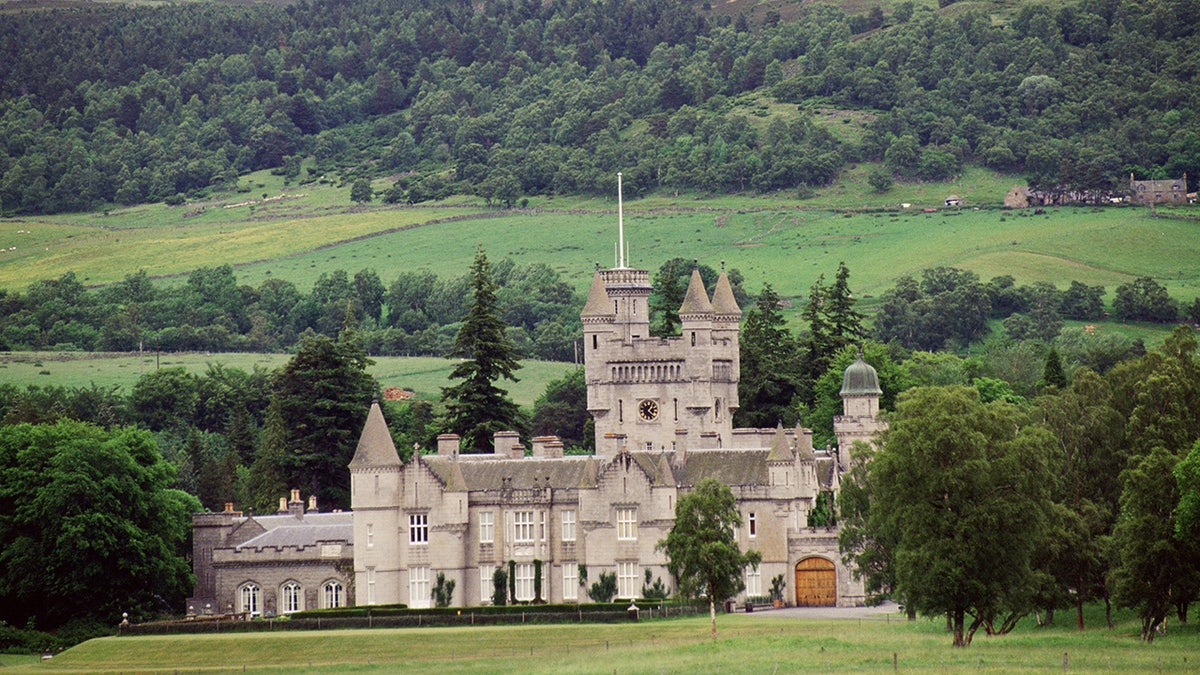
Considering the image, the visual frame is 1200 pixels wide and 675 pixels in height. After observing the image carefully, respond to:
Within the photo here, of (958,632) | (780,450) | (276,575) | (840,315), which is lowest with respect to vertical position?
(958,632)

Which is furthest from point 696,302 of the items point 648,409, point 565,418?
point 565,418

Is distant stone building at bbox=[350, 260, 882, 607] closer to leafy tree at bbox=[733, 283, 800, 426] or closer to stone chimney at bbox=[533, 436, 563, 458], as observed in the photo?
stone chimney at bbox=[533, 436, 563, 458]

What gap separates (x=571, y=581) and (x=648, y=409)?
13506 millimetres

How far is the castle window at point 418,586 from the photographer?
98.3 meters

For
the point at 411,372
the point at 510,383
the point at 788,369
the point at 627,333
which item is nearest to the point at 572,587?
the point at 627,333

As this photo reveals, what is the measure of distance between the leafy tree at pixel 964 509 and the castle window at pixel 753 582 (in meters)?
20.7

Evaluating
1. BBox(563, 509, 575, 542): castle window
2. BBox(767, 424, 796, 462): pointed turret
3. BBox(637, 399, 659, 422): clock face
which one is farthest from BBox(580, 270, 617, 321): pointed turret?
BBox(767, 424, 796, 462): pointed turret

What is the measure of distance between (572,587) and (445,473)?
761cm

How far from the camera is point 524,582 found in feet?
324

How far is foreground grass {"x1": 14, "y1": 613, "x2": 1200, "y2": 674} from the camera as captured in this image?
6762 cm

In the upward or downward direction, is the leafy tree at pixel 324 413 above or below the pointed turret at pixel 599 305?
below

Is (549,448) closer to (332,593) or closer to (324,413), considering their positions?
(332,593)

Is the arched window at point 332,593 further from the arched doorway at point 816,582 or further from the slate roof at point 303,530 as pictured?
the arched doorway at point 816,582

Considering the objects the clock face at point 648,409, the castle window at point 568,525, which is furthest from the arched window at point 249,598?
the clock face at point 648,409
